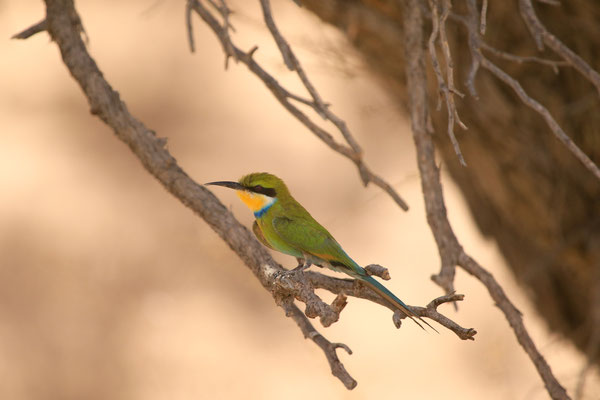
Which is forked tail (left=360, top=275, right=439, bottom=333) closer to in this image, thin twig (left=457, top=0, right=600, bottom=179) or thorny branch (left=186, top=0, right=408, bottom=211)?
thorny branch (left=186, top=0, right=408, bottom=211)

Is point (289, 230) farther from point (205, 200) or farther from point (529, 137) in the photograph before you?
point (529, 137)

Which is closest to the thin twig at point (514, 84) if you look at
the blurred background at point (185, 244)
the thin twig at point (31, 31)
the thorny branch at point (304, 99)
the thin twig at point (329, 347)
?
the thorny branch at point (304, 99)

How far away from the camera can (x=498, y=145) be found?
3.00m

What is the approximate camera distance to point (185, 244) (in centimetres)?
594

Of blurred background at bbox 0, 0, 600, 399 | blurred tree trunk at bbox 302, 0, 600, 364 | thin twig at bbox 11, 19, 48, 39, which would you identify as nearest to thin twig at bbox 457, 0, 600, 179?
blurred tree trunk at bbox 302, 0, 600, 364

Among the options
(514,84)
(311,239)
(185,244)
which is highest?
(185,244)

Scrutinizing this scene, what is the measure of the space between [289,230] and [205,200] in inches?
10.6

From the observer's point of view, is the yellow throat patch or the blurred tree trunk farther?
the blurred tree trunk

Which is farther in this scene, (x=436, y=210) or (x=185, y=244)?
(x=185, y=244)

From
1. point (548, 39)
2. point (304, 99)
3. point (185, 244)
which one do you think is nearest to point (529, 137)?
point (548, 39)

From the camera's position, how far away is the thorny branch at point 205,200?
5.65 ft

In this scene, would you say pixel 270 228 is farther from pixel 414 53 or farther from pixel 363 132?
pixel 363 132

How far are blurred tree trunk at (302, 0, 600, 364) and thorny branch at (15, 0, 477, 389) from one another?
861 mm

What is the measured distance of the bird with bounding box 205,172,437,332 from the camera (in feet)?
6.54
